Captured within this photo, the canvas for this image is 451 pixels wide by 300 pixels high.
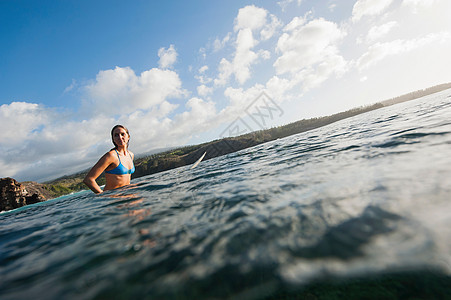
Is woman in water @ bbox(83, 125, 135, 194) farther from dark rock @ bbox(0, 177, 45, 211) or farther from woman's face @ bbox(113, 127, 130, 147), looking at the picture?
dark rock @ bbox(0, 177, 45, 211)

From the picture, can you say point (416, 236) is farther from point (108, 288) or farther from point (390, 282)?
point (108, 288)

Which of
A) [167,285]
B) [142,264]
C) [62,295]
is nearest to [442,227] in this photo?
[167,285]

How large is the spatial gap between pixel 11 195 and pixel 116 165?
34157 mm

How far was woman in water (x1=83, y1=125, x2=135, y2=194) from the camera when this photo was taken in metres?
5.95

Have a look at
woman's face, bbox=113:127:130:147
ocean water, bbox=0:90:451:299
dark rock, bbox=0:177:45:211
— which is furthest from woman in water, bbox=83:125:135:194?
dark rock, bbox=0:177:45:211

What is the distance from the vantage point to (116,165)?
6754 millimetres

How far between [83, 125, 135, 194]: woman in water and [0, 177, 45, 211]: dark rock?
32.5 m

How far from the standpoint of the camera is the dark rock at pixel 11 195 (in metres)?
26.4

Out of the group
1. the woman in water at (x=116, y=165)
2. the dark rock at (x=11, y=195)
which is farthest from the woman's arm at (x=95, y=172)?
the dark rock at (x=11, y=195)

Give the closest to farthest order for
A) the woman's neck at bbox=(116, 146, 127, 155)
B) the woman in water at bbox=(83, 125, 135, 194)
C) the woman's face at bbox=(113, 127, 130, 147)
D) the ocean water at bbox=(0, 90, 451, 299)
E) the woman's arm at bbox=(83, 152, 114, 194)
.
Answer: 1. the ocean water at bbox=(0, 90, 451, 299)
2. the woman's arm at bbox=(83, 152, 114, 194)
3. the woman in water at bbox=(83, 125, 135, 194)
4. the woman's face at bbox=(113, 127, 130, 147)
5. the woman's neck at bbox=(116, 146, 127, 155)

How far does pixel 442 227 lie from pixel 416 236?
0.26 m

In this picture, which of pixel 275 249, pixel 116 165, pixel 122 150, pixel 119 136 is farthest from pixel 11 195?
pixel 275 249

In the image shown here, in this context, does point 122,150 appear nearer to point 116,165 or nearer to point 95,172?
point 116,165

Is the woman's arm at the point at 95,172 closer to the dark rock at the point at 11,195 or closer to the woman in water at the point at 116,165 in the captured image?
the woman in water at the point at 116,165
